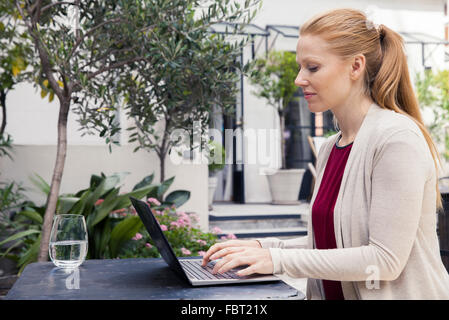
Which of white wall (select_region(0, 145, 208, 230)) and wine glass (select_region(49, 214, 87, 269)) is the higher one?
white wall (select_region(0, 145, 208, 230))

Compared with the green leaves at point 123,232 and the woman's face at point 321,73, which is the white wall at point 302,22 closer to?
the green leaves at point 123,232

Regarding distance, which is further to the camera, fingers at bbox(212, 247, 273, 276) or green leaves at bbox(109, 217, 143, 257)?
green leaves at bbox(109, 217, 143, 257)

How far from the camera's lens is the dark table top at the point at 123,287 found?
2.86 feet

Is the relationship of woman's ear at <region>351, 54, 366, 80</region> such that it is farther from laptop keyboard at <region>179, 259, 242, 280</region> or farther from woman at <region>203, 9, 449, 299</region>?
laptop keyboard at <region>179, 259, 242, 280</region>

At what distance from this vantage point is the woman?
34.4 inches

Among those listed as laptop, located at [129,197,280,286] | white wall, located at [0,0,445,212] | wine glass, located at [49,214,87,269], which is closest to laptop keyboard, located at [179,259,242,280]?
laptop, located at [129,197,280,286]

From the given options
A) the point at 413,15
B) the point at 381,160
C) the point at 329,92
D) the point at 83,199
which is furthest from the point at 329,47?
the point at 413,15

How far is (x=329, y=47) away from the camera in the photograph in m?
1.02

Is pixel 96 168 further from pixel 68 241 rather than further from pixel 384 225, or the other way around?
pixel 384 225

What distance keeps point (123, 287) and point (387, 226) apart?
0.51 metres

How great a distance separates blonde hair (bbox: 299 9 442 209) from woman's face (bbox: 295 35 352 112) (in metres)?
0.02

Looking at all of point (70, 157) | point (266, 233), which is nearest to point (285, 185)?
point (266, 233)

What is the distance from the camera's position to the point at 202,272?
3.37 ft

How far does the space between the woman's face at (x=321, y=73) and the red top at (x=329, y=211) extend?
14 centimetres
